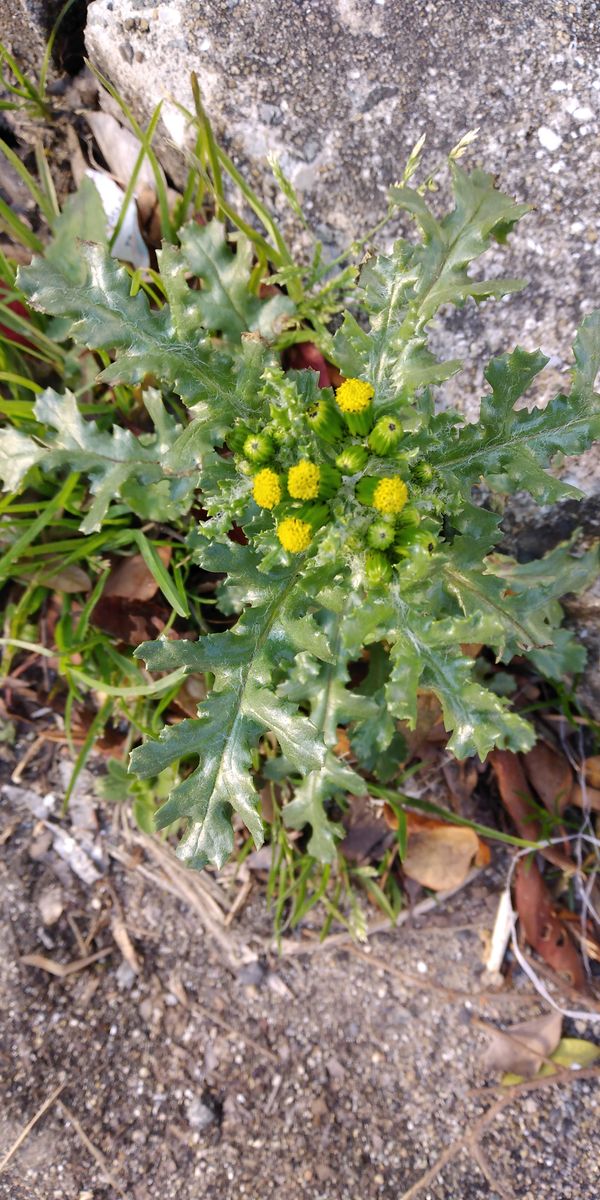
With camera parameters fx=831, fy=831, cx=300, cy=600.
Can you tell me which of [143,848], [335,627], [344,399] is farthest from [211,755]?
[143,848]

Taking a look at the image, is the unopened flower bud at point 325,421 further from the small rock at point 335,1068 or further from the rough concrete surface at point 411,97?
the small rock at point 335,1068

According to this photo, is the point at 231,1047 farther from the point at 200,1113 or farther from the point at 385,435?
the point at 385,435

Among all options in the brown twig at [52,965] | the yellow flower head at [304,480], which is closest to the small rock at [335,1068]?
the brown twig at [52,965]

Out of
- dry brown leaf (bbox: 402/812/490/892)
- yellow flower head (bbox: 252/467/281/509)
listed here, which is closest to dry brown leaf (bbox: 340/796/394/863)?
dry brown leaf (bbox: 402/812/490/892)

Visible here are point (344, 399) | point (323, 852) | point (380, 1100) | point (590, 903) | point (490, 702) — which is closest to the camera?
point (344, 399)

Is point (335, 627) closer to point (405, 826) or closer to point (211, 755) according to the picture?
point (211, 755)

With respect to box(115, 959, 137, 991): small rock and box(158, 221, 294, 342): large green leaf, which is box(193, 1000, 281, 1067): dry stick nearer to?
box(115, 959, 137, 991): small rock
